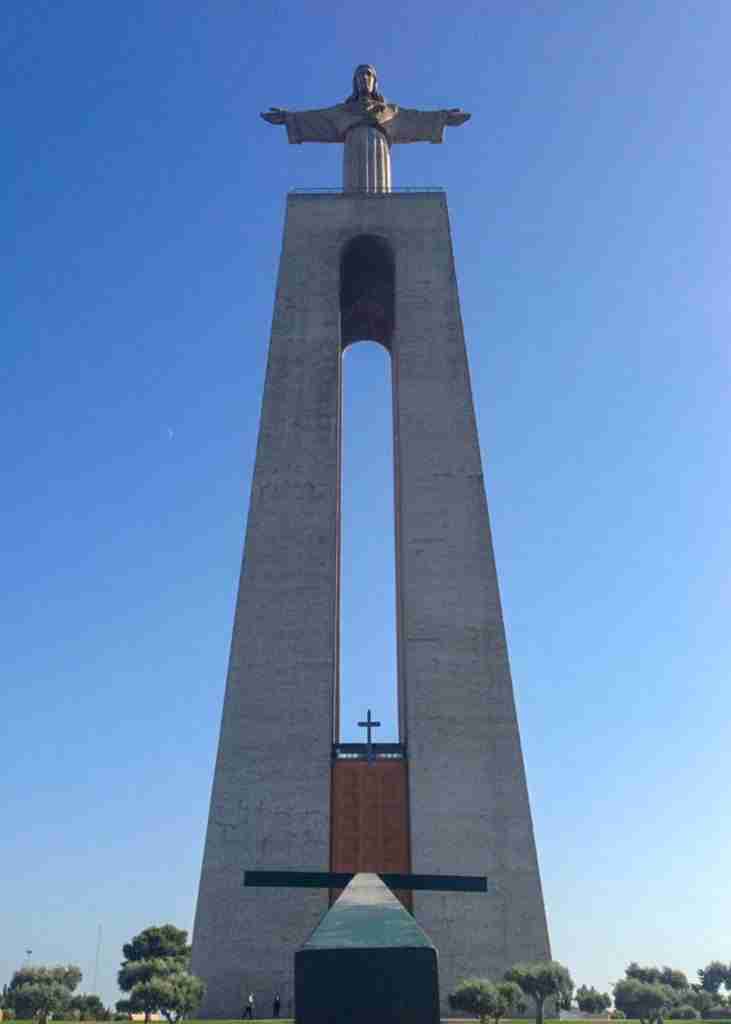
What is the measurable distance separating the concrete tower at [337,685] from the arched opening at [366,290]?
66 centimetres

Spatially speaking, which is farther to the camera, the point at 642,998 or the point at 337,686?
the point at 337,686

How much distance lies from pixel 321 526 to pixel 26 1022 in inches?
534

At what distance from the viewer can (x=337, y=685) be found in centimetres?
2580

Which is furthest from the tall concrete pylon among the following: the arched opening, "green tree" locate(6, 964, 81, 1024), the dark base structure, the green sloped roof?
the dark base structure

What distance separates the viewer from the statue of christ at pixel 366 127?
3291 centimetres

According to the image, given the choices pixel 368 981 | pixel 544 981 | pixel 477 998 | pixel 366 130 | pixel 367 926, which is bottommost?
→ pixel 368 981

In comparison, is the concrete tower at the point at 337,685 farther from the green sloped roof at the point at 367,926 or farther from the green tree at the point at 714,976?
the green tree at the point at 714,976

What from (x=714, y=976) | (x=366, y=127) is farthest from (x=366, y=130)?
(x=714, y=976)

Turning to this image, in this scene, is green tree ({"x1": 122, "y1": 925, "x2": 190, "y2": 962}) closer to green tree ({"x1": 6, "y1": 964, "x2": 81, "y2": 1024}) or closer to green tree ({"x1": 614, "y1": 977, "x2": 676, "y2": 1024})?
green tree ({"x1": 6, "y1": 964, "x2": 81, "y2": 1024})

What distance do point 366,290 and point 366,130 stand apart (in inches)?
230

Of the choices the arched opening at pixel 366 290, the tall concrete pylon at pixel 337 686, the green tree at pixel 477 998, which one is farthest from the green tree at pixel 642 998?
the arched opening at pixel 366 290

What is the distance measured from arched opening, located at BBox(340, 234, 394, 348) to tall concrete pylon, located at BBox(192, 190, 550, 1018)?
81cm

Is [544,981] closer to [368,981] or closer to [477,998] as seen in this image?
[477,998]

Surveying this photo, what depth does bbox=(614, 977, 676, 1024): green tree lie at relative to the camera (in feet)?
57.3
